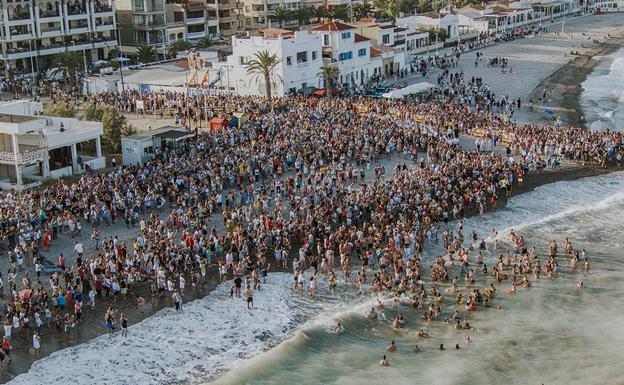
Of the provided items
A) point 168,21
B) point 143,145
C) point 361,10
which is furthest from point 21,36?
point 361,10

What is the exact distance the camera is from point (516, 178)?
46000mm

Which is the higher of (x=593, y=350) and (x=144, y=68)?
(x=144, y=68)

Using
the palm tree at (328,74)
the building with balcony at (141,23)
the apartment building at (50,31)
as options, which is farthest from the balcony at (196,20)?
the palm tree at (328,74)

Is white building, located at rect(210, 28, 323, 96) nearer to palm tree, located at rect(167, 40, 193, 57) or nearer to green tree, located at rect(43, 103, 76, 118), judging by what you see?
green tree, located at rect(43, 103, 76, 118)

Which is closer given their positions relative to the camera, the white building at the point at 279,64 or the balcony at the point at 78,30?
the white building at the point at 279,64

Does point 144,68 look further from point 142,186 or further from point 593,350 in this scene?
point 593,350

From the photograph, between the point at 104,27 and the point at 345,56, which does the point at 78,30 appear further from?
the point at 345,56

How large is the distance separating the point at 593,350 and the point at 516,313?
3.31m

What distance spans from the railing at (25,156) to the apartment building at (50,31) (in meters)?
39.4

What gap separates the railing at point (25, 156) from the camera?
4331 cm

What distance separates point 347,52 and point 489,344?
1987 inches

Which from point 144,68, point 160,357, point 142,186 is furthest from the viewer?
point 144,68

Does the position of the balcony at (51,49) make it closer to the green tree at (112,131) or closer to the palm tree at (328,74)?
the palm tree at (328,74)

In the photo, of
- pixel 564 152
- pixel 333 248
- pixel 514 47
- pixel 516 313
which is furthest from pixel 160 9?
pixel 516 313
